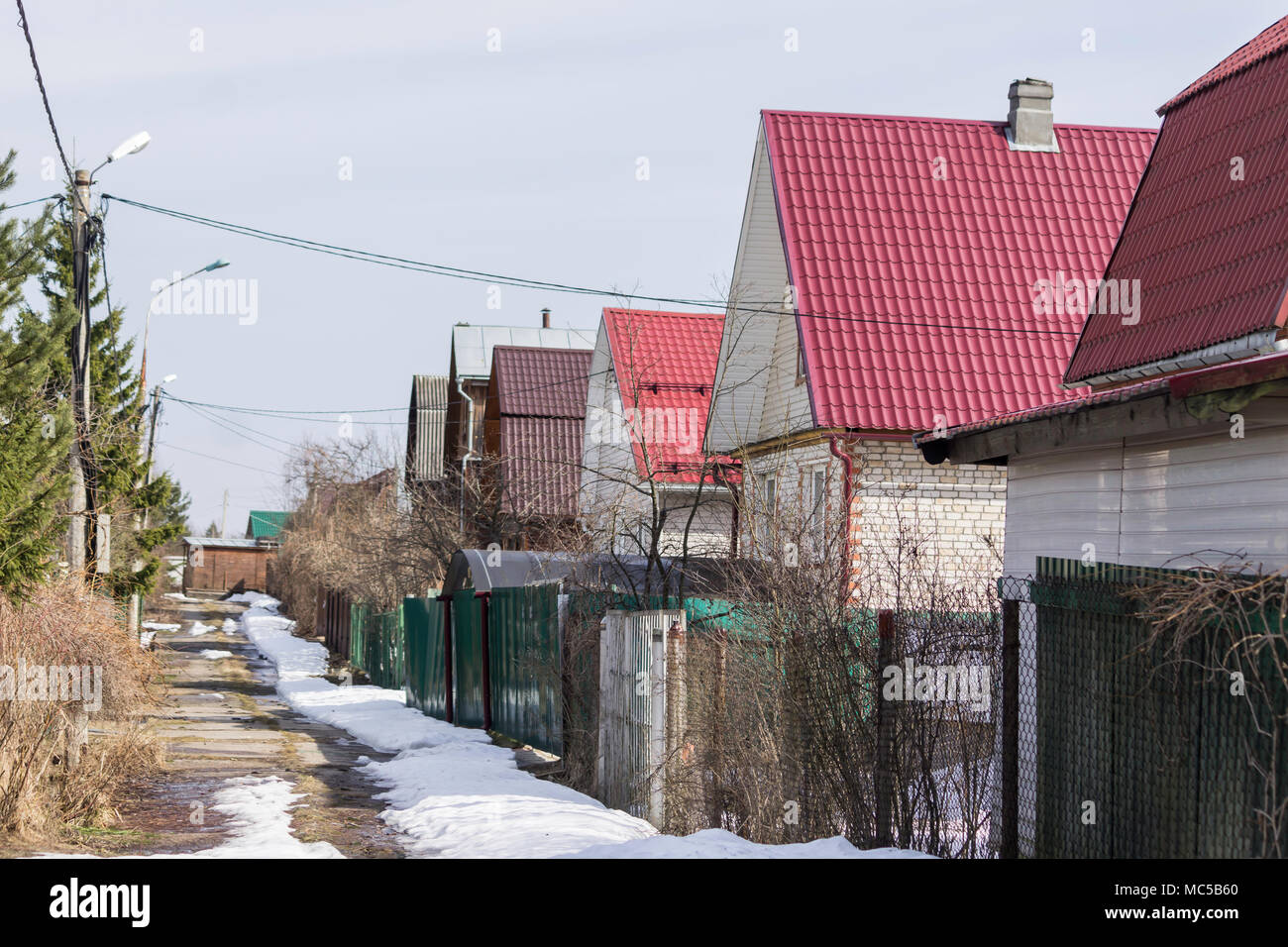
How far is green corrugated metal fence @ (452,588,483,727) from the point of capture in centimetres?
1681

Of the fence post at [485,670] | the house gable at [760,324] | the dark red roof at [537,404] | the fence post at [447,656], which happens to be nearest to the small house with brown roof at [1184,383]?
the house gable at [760,324]

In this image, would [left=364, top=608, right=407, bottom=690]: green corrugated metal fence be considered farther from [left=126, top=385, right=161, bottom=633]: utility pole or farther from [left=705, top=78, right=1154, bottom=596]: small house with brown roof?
[left=705, top=78, right=1154, bottom=596]: small house with brown roof

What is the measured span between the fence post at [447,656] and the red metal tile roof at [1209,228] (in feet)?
31.6

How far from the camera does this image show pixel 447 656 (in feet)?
59.8

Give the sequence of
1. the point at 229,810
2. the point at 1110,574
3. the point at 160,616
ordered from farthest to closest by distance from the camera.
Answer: the point at 160,616
the point at 229,810
the point at 1110,574

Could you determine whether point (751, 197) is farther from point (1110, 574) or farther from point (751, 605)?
point (1110, 574)

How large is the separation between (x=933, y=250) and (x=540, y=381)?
19.8 metres

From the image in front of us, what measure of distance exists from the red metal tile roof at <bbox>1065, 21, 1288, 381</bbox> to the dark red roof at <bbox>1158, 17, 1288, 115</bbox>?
0.02 meters

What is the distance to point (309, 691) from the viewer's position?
24.7 meters

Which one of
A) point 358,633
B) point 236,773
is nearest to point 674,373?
point 358,633

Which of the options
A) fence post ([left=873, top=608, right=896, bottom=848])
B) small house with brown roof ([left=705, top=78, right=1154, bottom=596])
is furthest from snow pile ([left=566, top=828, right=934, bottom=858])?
small house with brown roof ([left=705, top=78, right=1154, bottom=596])

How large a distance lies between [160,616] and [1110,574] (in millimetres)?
51184

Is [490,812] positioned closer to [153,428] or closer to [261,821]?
[261,821]
